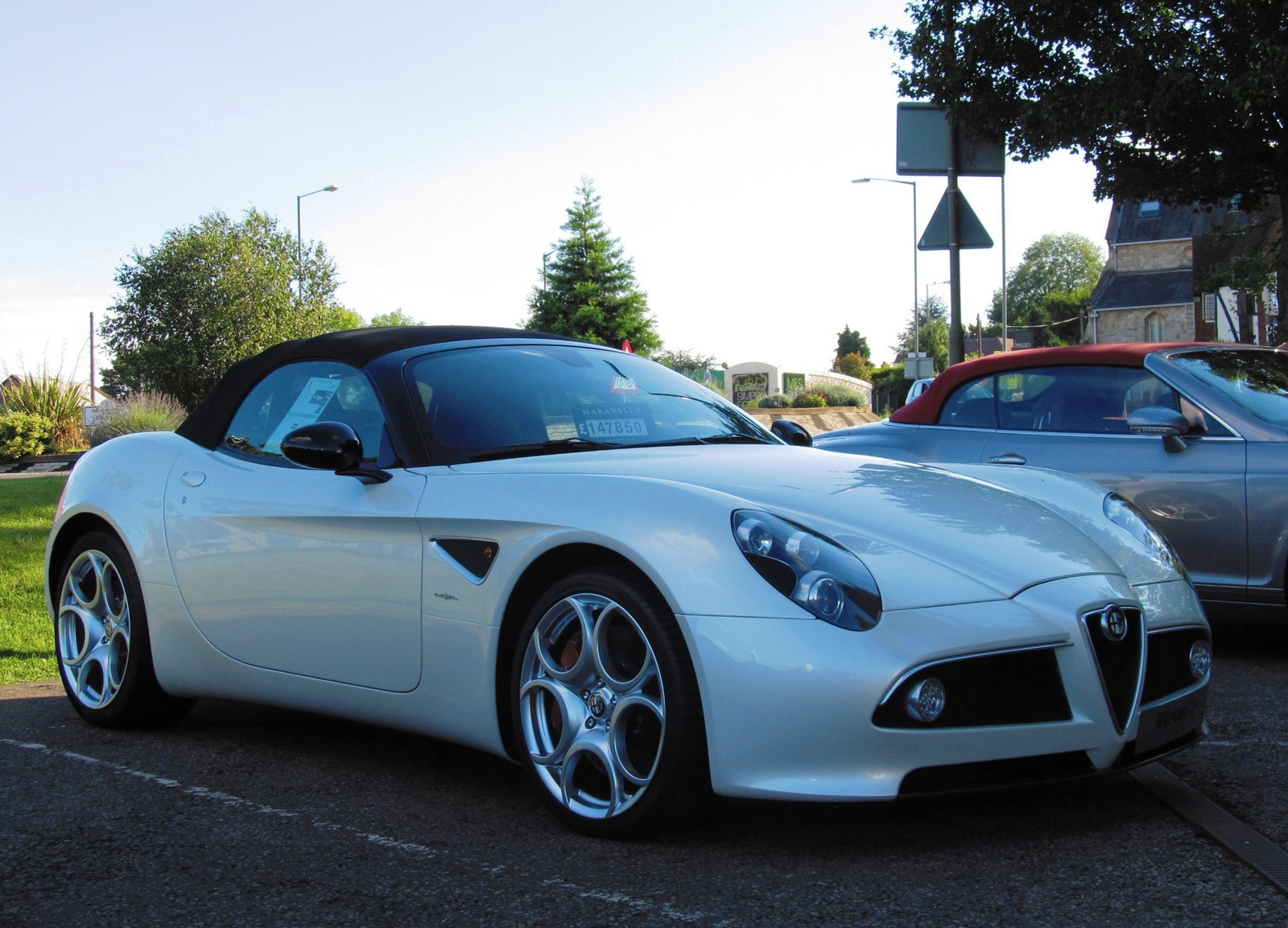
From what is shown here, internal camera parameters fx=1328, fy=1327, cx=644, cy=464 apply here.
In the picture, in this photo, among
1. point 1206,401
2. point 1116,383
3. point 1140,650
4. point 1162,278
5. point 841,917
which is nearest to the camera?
point 841,917

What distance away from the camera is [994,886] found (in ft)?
8.87

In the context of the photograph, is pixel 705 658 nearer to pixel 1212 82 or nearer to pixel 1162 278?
pixel 1212 82

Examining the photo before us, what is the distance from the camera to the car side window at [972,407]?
6617mm

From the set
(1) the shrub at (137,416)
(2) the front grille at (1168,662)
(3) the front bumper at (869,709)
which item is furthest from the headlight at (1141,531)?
(1) the shrub at (137,416)

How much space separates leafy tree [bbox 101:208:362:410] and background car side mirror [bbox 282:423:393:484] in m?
40.3

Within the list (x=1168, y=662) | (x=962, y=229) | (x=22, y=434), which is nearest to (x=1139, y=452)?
(x=1168, y=662)

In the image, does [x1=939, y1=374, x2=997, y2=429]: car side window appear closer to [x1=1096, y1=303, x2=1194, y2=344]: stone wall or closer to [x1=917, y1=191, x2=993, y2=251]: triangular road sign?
[x1=917, y1=191, x2=993, y2=251]: triangular road sign

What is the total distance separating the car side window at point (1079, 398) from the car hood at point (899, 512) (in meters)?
2.54

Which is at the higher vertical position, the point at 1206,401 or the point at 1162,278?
the point at 1162,278

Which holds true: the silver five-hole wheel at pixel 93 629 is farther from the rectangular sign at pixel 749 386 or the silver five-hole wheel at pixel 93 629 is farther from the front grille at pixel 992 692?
the rectangular sign at pixel 749 386

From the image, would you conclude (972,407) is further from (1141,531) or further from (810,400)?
(810,400)

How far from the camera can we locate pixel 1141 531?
12.3 ft

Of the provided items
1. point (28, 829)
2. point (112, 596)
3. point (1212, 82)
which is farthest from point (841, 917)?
point (1212, 82)

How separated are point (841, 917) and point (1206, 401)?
3953mm
